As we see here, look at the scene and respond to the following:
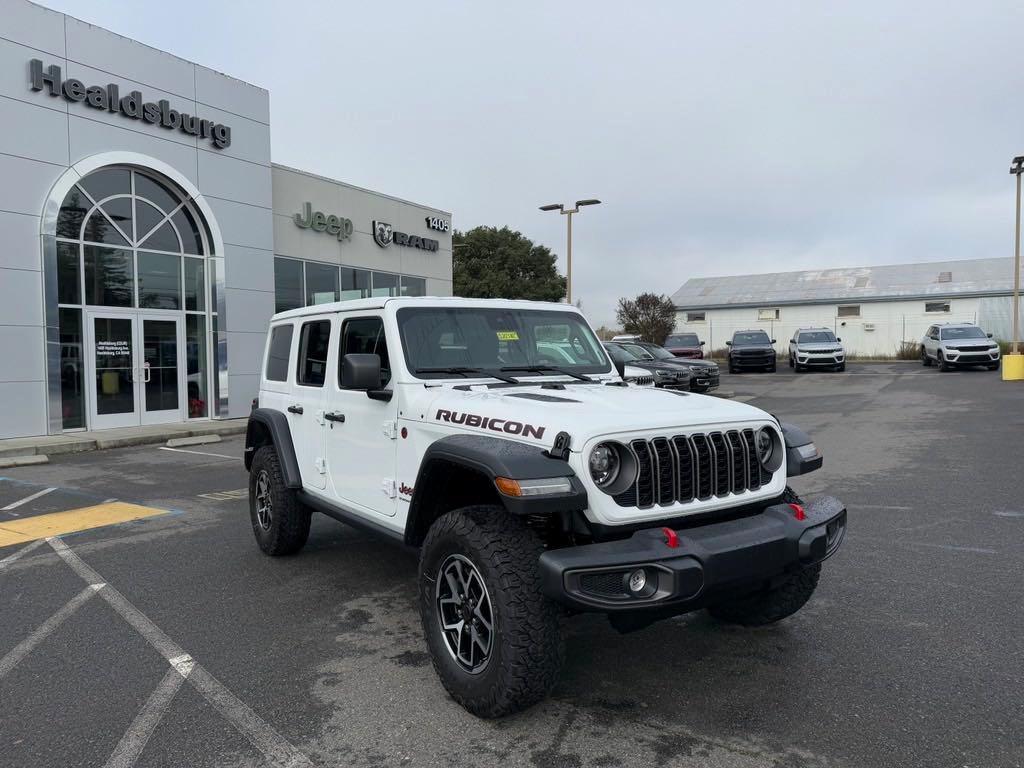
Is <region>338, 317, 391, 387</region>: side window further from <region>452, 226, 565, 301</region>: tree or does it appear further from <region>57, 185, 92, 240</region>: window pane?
<region>452, 226, 565, 301</region>: tree

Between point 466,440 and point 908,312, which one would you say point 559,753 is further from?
point 908,312

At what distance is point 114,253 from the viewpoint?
15.0 metres

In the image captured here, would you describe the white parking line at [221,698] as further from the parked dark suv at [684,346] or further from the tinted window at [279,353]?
the parked dark suv at [684,346]

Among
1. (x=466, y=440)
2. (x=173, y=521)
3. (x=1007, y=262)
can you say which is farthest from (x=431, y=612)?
(x=1007, y=262)

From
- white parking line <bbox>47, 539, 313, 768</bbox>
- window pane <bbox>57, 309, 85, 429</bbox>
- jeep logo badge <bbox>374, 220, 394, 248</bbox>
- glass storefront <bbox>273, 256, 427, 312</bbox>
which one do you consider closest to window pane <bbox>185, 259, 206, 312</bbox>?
glass storefront <bbox>273, 256, 427, 312</bbox>

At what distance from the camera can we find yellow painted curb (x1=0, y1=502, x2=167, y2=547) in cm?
668

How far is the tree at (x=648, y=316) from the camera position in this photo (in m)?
43.2

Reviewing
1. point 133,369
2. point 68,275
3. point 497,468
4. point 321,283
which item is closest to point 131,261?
point 68,275

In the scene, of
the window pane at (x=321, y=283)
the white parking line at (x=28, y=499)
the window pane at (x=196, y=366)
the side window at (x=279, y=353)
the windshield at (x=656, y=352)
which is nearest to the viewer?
the side window at (x=279, y=353)

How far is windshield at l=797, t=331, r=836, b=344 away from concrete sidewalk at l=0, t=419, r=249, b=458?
2169 cm

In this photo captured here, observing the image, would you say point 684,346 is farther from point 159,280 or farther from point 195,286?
point 159,280

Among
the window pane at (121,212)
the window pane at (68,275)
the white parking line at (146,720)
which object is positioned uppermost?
the window pane at (121,212)

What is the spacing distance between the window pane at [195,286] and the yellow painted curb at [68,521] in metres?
9.29

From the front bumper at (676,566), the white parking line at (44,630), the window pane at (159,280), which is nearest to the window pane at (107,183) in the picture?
the window pane at (159,280)
